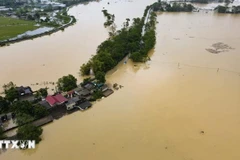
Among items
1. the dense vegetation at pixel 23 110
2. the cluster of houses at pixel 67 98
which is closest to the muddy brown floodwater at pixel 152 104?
the cluster of houses at pixel 67 98

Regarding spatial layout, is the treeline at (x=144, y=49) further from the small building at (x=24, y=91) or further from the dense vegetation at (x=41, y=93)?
the small building at (x=24, y=91)

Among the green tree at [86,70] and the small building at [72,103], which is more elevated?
the green tree at [86,70]

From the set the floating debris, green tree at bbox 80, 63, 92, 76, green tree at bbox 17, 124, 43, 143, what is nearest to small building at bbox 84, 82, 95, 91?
green tree at bbox 80, 63, 92, 76

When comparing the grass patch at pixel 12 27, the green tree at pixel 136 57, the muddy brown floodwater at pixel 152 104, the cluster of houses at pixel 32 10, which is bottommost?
the muddy brown floodwater at pixel 152 104

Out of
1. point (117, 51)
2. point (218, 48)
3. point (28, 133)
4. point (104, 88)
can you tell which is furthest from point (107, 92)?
point (218, 48)

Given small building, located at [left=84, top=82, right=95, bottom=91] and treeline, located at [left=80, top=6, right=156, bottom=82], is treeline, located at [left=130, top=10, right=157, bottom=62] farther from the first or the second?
small building, located at [left=84, top=82, right=95, bottom=91]

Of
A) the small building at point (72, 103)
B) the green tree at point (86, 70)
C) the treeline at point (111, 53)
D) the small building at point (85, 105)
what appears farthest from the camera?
the green tree at point (86, 70)
